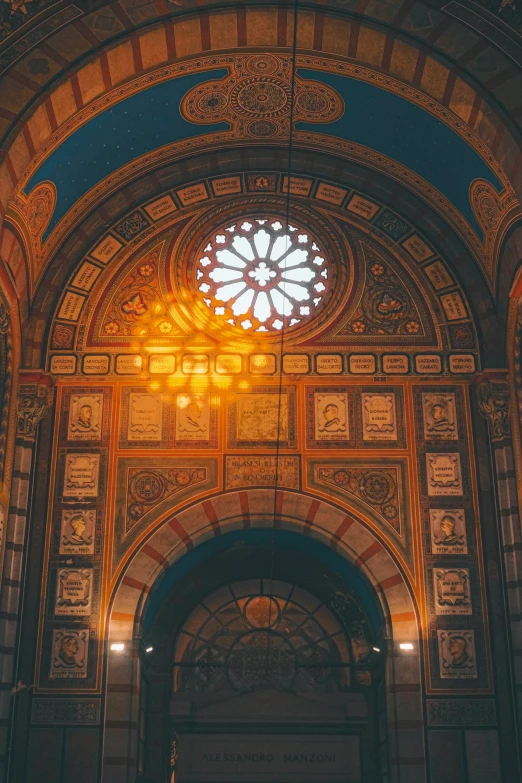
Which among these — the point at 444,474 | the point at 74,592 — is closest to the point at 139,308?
the point at 74,592

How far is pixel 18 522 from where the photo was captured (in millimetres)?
13344

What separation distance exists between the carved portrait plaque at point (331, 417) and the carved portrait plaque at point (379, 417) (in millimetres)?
247

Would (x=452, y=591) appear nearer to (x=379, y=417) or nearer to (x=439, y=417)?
(x=439, y=417)

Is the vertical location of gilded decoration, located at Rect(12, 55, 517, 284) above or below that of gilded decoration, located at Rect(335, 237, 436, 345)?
above

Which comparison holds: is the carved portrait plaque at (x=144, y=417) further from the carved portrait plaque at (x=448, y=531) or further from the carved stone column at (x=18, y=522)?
the carved portrait plaque at (x=448, y=531)

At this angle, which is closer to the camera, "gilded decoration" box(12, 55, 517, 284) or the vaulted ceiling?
the vaulted ceiling

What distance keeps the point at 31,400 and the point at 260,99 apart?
490 cm

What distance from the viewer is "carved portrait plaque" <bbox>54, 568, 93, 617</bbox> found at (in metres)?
13.1

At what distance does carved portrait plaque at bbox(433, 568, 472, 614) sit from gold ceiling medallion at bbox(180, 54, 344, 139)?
6.04 meters

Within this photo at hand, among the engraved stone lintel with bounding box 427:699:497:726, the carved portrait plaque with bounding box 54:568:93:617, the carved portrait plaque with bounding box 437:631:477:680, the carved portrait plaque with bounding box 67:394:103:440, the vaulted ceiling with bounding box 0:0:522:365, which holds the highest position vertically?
the vaulted ceiling with bounding box 0:0:522:365

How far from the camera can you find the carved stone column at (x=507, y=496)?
12828mm

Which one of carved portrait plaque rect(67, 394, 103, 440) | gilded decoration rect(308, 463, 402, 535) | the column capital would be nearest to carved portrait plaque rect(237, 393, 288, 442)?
gilded decoration rect(308, 463, 402, 535)

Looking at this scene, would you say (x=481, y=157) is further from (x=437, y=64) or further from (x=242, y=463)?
(x=242, y=463)

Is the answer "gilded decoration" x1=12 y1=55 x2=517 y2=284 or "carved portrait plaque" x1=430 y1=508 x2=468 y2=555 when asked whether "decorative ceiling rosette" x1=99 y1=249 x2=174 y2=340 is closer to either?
"gilded decoration" x1=12 y1=55 x2=517 y2=284
